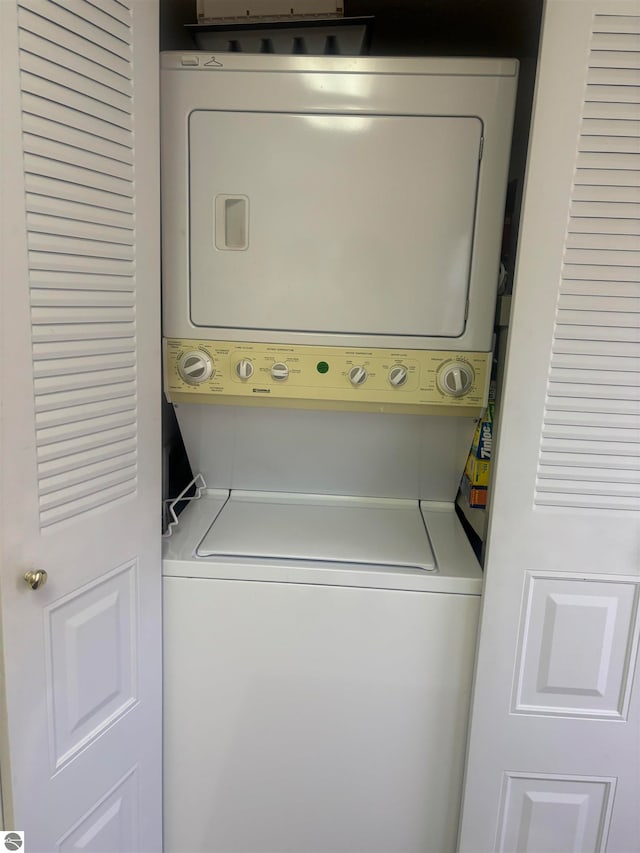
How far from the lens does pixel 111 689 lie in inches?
45.9

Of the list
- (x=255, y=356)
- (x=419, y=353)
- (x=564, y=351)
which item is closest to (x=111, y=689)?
(x=255, y=356)

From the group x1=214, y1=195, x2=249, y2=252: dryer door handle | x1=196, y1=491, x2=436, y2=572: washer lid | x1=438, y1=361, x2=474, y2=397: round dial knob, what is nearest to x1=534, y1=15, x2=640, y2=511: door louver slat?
x1=438, y1=361, x2=474, y2=397: round dial knob

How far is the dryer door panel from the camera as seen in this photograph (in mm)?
1249

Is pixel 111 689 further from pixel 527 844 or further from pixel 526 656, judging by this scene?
pixel 527 844

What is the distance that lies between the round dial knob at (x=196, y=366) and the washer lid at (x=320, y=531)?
1.25 feet

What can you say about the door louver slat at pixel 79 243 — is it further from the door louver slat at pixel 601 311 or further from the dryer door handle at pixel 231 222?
the door louver slat at pixel 601 311

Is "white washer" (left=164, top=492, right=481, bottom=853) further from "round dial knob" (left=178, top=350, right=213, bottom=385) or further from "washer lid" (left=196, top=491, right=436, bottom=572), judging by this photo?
"round dial knob" (left=178, top=350, right=213, bottom=385)

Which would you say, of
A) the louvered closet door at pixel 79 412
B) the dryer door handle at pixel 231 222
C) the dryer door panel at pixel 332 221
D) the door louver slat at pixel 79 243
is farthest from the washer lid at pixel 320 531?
the dryer door handle at pixel 231 222

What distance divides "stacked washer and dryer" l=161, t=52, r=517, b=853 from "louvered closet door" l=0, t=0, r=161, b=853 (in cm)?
15

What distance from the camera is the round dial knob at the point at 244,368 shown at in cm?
134

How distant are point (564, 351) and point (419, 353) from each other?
333 millimetres

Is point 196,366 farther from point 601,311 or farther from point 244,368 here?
point 601,311

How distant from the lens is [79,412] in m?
1.01

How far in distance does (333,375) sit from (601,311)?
22.4 inches
